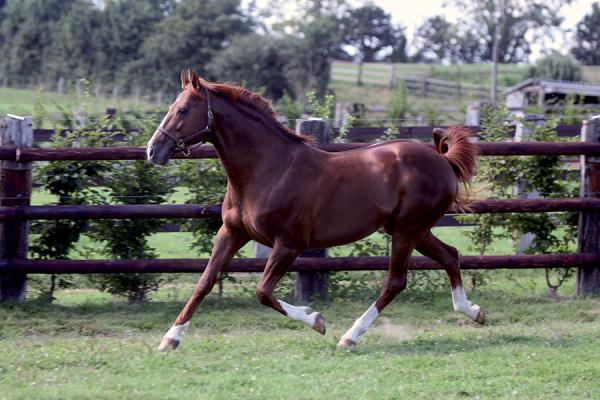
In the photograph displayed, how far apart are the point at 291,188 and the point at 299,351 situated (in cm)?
120

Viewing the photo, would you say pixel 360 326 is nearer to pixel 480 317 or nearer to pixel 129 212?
pixel 480 317

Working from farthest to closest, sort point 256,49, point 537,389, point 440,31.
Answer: point 440,31 < point 256,49 < point 537,389

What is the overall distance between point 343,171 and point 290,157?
425 mm

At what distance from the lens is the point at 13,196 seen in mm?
7941

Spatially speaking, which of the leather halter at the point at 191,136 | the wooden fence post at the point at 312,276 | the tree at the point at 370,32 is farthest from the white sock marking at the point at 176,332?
the tree at the point at 370,32

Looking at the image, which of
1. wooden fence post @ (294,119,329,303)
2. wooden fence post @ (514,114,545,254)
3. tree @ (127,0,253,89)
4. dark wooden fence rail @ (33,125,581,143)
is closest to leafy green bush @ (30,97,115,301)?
wooden fence post @ (294,119,329,303)

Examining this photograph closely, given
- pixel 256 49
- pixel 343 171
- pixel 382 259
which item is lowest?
pixel 382 259

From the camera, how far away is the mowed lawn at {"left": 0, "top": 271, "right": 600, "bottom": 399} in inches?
215

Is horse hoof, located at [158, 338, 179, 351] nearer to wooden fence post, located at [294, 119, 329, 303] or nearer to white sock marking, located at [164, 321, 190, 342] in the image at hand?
white sock marking, located at [164, 321, 190, 342]

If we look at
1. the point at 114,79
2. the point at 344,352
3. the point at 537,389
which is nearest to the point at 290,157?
the point at 344,352

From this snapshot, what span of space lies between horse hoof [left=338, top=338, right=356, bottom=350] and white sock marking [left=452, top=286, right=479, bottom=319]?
46.5 inches

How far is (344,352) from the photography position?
6461 mm

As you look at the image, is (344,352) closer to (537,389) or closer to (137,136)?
(537,389)

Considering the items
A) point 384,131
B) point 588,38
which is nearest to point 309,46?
point 588,38
